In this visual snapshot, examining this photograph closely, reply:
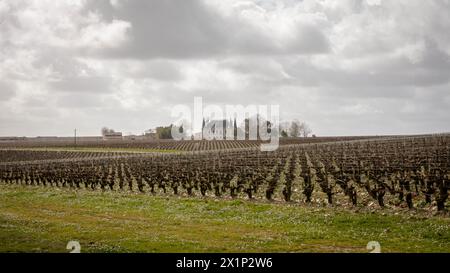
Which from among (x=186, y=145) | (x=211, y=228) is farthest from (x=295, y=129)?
(x=211, y=228)

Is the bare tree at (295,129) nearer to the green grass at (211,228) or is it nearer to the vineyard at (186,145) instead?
the vineyard at (186,145)

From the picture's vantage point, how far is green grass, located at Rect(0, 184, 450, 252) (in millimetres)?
14078

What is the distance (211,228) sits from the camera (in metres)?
17.7

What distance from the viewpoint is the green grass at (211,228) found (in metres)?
14.1

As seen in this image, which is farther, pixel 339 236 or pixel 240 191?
pixel 240 191

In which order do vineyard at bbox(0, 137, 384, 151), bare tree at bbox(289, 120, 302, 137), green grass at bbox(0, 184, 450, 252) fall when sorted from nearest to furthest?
green grass at bbox(0, 184, 450, 252), vineyard at bbox(0, 137, 384, 151), bare tree at bbox(289, 120, 302, 137)

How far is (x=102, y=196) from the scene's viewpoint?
2939 centimetres

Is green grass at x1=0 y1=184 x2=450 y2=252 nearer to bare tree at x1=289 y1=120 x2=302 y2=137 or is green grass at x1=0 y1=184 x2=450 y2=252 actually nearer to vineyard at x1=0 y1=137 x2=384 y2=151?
vineyard at x1=0 y1=137 x2=384 y2=151

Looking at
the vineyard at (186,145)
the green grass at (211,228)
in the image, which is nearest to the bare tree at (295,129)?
the vineyard at (186,145)

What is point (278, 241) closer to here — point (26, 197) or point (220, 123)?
point (26, 197)

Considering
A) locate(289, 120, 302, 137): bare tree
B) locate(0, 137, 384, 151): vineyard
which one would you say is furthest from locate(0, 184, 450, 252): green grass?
locate(289, 120, 302, 137): bare tree

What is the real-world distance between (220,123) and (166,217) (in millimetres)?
147818

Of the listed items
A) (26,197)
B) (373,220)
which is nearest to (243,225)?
(373,220)
